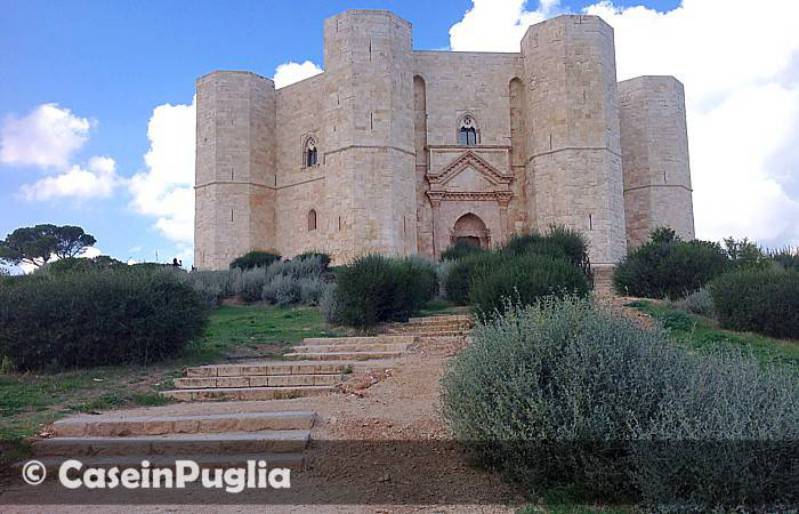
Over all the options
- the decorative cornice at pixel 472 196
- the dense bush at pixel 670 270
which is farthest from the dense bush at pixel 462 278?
the decorative cornice at pixel 472 196

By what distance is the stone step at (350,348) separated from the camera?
8250 millimetres

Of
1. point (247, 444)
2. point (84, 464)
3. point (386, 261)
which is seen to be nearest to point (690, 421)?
point (247, 444)

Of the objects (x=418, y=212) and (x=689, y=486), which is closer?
(x=689, y=486)

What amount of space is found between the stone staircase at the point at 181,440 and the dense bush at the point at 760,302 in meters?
6.43

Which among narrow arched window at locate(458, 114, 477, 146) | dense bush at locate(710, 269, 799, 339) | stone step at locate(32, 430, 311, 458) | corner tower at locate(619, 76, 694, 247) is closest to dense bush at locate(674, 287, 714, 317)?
dense bush at locate(710, 269, 799, 339)

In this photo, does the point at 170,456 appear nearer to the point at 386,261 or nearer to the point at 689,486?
the point at 689,486

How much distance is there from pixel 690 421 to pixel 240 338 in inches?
300

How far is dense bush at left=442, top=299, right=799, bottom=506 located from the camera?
9.78 ft

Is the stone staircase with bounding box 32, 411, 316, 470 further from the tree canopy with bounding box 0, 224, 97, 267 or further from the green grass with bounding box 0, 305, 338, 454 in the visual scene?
the tree canopy with bounding box 0, 224, 97, 267

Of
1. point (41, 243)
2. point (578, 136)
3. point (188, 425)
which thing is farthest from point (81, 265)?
point (41, 243)

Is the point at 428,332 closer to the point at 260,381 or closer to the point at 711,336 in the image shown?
the point at 260,381

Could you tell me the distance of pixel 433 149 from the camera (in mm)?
23641

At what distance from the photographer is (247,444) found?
14.4 feet

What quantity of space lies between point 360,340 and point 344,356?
1023 mm
